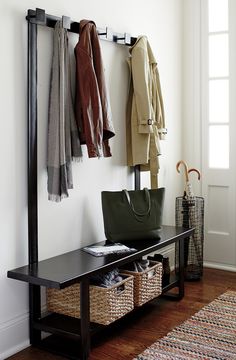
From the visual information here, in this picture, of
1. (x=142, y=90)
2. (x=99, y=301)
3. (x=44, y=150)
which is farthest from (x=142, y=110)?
(x=99, y=301)

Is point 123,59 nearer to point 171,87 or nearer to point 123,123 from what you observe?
point 123,123

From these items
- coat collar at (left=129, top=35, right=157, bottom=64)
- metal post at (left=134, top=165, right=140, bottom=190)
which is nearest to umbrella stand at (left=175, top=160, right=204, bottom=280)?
metal post at (left=134, top=165, right=140, bottom=190)

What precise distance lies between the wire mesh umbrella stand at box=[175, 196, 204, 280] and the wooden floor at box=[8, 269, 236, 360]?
4.2 inches

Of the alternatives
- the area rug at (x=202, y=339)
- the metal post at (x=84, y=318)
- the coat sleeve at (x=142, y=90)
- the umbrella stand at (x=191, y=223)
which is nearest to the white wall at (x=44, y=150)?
the coat sleeve at (x=142, y=90)

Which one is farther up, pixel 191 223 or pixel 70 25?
pixel 70 25

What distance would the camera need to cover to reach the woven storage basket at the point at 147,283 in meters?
2.84

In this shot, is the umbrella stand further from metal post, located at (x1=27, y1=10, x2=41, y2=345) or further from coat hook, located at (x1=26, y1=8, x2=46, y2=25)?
coat hook, located at (x1=26, y1=8, x2=46, y2=25)

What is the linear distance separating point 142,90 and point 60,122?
79 centimetres

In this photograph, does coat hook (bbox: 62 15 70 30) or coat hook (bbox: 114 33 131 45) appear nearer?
coat hook (bbox: 62 15 70 30)

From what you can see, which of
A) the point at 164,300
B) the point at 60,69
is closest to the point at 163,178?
the point at 164,300

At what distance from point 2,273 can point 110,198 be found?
0.78 metres

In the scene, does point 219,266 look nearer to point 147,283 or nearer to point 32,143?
point 147,283

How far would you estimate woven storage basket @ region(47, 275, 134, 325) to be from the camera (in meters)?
2.54

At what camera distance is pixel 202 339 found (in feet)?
8.68
